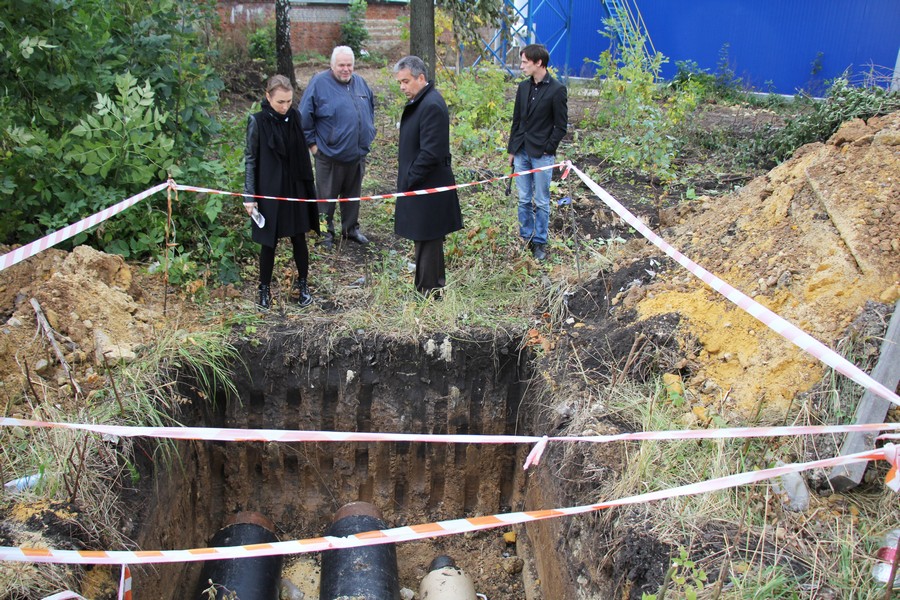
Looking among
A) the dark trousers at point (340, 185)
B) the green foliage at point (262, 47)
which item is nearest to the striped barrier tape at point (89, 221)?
the dark trousers at point (340, 185)

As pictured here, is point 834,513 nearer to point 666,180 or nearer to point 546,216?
point 546,216

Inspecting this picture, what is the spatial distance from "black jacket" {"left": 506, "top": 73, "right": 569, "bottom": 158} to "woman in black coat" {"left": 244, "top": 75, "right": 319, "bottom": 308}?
190cm

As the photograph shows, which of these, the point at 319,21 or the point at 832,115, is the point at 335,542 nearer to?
the point at 832,115

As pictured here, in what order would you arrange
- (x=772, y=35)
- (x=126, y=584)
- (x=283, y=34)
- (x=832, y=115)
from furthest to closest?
(x=772, y=35), (x=283, y=34), (x=832, y=115), (x=126, y=584)

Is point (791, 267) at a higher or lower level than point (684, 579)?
higher

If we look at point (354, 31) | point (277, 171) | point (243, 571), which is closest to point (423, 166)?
point (277, 171)

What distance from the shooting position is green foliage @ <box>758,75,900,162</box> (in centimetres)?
641

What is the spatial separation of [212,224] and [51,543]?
10.1ft

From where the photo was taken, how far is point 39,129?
4.93 m

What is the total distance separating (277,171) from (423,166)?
3.43 ft

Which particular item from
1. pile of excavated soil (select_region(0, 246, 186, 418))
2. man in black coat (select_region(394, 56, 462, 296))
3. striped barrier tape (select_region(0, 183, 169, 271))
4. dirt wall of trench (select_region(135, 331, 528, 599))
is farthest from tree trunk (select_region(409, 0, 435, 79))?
pile of excavated soil (select_region(0, 246, 186, 418))

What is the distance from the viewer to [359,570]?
3.84 m

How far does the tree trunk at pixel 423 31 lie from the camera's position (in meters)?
8.91

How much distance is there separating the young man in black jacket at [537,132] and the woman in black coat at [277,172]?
74.3 inches
